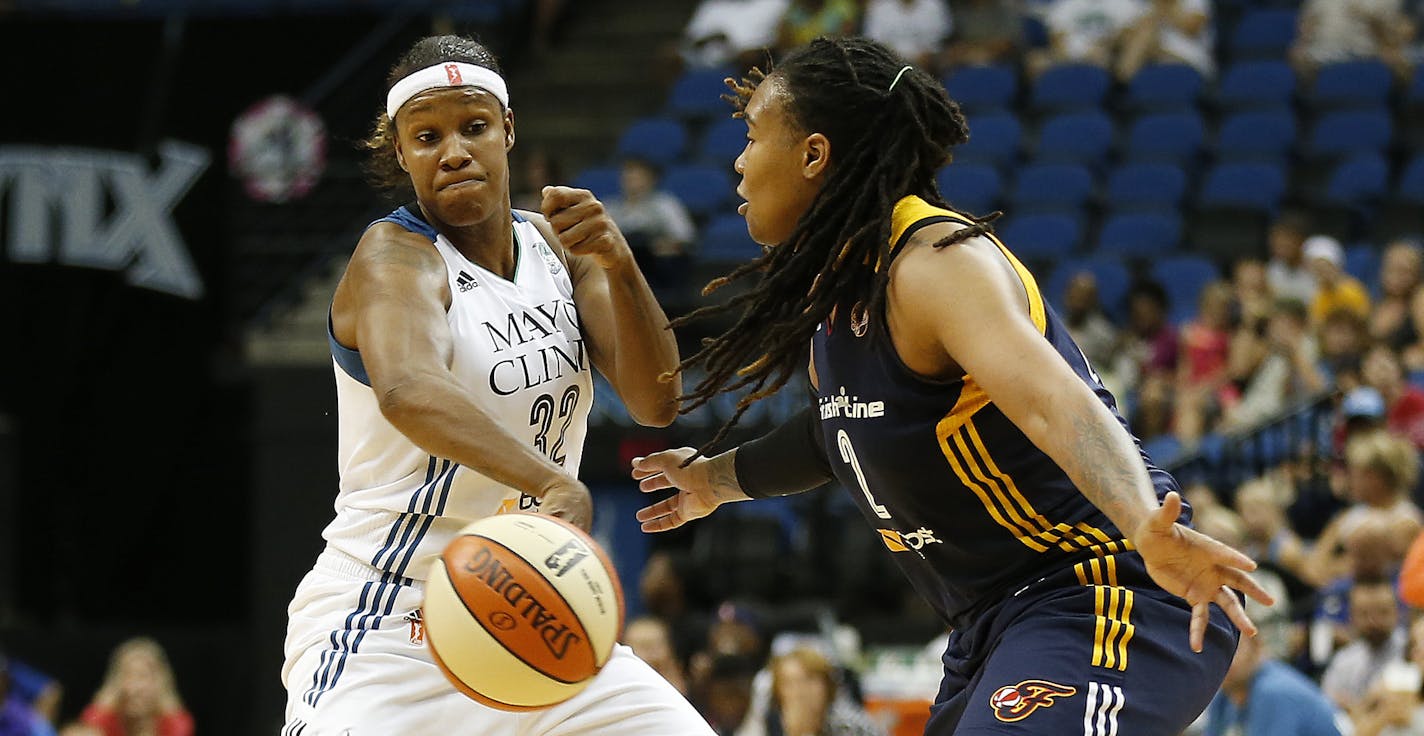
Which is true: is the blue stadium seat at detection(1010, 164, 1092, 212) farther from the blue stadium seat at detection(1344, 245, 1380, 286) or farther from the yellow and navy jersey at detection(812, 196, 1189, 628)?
the yellow and navy jersey at detection(812, 196, 1189, 628)

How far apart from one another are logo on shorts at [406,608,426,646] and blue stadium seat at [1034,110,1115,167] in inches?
371

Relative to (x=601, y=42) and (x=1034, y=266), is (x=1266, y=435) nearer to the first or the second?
(x=1034, y=266)

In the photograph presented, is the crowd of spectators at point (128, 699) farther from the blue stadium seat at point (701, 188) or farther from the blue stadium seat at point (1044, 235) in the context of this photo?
the blue stadium seat at point (1044, 235)

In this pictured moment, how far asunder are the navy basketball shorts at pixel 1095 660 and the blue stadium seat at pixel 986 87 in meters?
10.2

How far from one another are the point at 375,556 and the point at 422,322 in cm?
57

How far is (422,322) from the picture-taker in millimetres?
4172

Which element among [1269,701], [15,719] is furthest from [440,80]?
[15,719]

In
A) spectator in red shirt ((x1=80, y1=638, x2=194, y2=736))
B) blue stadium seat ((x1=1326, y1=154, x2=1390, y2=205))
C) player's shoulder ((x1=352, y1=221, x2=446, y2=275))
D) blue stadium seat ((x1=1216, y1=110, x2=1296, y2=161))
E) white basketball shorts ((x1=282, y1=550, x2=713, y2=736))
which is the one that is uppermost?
player's shoulder ((x1=352, y1=221, x2=446, y2=275))

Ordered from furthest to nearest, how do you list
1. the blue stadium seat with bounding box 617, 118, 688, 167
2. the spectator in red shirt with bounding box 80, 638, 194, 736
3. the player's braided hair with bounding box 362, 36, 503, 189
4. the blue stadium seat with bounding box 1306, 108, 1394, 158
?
the blue stadium seat with bounding box 617, 118, 688, 167
the blue stadium seat with bounding box 1306, 108, 1394, 158
the spectator in red shirt with bounding box 80, 638, 194, 736
the player's braided hair with bounding box 362, 36, 503, 189

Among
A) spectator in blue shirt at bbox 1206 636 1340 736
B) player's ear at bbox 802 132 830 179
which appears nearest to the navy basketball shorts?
player's ear at bbox 802 132 830 179

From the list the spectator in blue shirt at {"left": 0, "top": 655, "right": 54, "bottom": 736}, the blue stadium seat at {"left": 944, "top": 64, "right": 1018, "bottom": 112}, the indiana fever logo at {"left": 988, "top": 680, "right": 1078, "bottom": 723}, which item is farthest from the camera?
the blue stadium seat at {"left": 944, "top": 64, "right": 1018, "bottom": 112}

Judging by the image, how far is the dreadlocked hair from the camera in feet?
12.7

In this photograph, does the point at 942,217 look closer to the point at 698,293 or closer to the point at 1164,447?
the point at 1164,447

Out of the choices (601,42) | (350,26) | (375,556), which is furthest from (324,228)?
(375,556)
